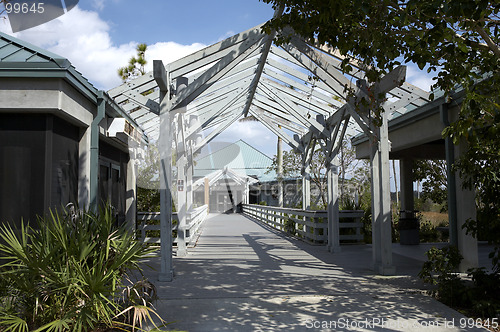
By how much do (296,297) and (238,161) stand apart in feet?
126

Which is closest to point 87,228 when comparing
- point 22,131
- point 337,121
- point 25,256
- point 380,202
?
point 25,256

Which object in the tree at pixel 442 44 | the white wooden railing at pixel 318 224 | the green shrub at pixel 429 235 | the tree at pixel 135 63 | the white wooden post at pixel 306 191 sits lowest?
the green shrub at pixel 429 235

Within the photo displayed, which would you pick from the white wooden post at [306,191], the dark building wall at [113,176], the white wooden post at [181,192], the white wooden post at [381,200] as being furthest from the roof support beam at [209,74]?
the white wooden post at [306,191]

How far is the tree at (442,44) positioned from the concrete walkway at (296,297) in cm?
161

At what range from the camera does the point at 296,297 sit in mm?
6219

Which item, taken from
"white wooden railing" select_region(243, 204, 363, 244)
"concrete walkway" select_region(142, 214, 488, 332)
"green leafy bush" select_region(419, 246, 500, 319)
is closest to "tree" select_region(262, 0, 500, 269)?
"green leafy bush" select_region(419, 246, 500, 319)

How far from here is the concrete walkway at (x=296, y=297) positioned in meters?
4.99

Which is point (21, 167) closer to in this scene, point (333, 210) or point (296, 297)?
point (296, 297)

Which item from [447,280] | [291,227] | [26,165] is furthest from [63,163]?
[291,227]

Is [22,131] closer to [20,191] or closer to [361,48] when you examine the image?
[20,191]

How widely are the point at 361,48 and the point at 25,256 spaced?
4.57m

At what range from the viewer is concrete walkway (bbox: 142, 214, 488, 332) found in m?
4.99

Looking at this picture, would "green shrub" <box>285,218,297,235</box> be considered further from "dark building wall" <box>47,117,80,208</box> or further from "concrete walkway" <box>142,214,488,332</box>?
"dark building wall" <box>47,117,80,208</box>

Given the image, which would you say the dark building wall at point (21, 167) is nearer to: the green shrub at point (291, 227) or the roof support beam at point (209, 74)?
the roof support beam at point (209, 74)
